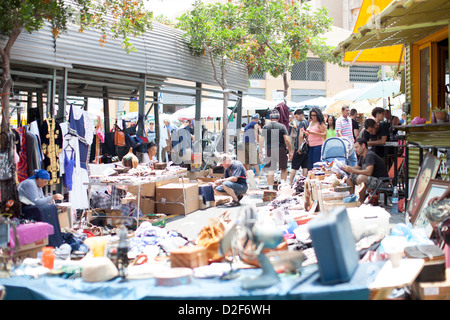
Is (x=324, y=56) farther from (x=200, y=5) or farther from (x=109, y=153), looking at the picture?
(x=109, y=153)

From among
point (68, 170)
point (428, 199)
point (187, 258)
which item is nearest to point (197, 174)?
point (68, 170)

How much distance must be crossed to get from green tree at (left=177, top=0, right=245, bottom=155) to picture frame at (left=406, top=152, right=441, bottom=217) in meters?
9.19

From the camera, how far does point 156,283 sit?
418 centimetres


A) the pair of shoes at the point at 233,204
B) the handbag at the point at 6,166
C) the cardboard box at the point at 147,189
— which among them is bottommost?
the pair of shoes at the point at 233,204

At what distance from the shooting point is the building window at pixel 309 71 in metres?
38.5

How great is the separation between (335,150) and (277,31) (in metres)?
9.28

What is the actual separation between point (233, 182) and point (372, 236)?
234 inches

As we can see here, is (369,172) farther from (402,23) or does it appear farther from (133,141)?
(133,141)

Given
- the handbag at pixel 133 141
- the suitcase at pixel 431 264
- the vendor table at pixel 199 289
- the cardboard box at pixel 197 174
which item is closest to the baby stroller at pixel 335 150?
the cardboard box at pixel 197 174

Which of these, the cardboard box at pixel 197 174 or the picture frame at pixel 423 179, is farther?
the cardboard box at pixel 197 174

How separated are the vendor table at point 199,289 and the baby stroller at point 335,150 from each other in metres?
6.74

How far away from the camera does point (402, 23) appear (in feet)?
26.6

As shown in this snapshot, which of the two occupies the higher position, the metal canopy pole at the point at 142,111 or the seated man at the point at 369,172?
the metal canopy pole at the point at 142,111

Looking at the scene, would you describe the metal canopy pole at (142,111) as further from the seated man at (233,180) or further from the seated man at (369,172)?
the seated man at (369,172)
